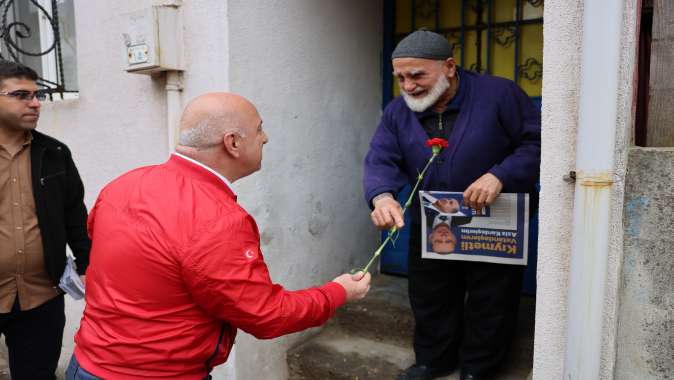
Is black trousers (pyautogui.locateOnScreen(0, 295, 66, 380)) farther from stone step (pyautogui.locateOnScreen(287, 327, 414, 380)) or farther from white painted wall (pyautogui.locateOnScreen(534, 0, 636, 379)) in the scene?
white painted wall (pyautogui.locateOnScreen(534, 0, 636, 379))

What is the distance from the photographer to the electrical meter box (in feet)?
10.6

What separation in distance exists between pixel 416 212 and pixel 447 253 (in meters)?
0.34

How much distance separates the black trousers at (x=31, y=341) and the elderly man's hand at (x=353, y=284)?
170 cm

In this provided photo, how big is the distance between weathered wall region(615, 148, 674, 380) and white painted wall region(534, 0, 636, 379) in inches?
1.7

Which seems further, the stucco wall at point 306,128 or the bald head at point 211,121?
the stucco wall at point 306,128

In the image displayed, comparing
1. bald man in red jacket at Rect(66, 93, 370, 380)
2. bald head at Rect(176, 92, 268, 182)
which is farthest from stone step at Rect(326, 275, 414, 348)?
bald head at Rect(176, 92, 268, 182)

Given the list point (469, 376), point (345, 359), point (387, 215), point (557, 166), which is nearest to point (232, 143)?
point (387, 215)

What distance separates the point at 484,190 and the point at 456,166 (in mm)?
312

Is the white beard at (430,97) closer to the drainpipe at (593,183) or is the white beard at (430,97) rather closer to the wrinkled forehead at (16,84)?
the drainpipe at (593,183)

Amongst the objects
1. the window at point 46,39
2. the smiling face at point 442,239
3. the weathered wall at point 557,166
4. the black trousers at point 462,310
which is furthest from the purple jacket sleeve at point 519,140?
the window at point 46,39

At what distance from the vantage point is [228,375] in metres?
3.39

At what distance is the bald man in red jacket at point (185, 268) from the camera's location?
169 centimetres

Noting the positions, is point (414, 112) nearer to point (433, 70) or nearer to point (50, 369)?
point (433, 70)

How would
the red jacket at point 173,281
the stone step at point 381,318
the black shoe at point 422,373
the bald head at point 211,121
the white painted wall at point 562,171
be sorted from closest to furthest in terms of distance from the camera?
the red jacket at point 173,281, the bald head at point 211,121, the white painted wall at point 562,171, the black shoe at point 422,373, the stone step at point 381,318
